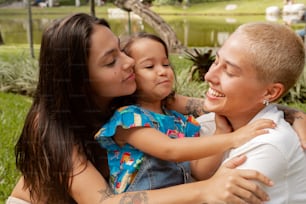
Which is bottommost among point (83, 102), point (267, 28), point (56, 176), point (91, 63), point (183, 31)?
point (183, 31)

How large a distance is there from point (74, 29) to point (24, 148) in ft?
1.33

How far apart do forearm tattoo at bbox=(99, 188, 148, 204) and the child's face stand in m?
0.27

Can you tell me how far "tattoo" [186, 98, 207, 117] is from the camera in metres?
1.64

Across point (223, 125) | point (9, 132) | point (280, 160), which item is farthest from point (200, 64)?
point (280, 160)

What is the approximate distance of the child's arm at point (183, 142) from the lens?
106 cm

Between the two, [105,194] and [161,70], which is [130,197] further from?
[161,70]

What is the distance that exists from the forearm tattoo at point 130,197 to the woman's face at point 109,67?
0.82 feet

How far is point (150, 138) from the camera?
46.6 inches

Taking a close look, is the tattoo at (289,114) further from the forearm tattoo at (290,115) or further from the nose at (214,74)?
the nose at (214,74)

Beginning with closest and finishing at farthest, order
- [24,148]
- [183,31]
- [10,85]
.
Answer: [24,148]
[10,85]
[183,31]

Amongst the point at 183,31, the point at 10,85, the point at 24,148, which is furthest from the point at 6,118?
the point at 183,31

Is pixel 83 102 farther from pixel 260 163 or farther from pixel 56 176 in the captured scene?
pixel 260 163

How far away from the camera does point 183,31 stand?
10.7 meters

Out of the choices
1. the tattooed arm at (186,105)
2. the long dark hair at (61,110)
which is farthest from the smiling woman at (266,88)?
the tattooed arm at (186,105)
